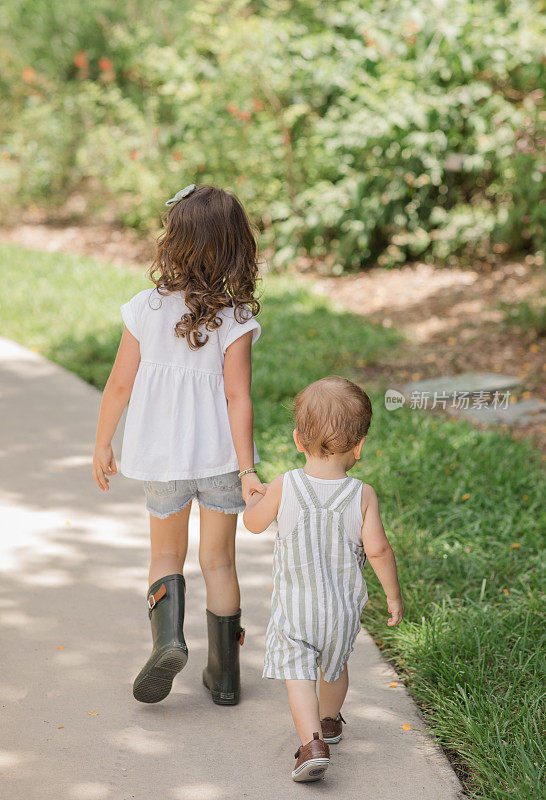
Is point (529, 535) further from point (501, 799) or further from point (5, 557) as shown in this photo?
point (5, 557)

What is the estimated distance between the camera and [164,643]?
2.40 m

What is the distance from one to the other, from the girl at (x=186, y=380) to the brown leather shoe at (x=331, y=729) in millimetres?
423

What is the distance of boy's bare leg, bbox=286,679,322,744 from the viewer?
7.05 feet

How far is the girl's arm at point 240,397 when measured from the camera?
2.38m

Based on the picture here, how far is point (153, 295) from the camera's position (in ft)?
7.84

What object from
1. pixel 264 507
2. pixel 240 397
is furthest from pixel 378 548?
pixel 240 397

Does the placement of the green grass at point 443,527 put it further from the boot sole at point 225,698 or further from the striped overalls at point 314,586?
the boot sole at point 225,698

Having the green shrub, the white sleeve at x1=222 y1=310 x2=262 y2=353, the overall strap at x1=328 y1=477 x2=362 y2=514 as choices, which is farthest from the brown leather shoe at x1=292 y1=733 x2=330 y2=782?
the green shrub

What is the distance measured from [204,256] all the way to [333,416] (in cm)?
58

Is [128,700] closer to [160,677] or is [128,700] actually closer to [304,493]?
[160,677]

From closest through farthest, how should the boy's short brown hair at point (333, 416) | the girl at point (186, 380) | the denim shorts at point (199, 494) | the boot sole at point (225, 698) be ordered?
1. the boy's short brown hair at point (333, 416)
2. the girl at point (186, 380)
3. the denim shorts at point (199, 494)
4. the boot sole at point (225, 698)

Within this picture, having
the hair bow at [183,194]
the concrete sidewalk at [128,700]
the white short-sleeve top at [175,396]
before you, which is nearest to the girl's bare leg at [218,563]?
the white short-sleeve top at [175,396]

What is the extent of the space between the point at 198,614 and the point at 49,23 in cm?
1188

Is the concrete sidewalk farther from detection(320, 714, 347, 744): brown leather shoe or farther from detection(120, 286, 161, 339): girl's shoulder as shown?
detection(120, 286, 161, 339): girl's shoulder
